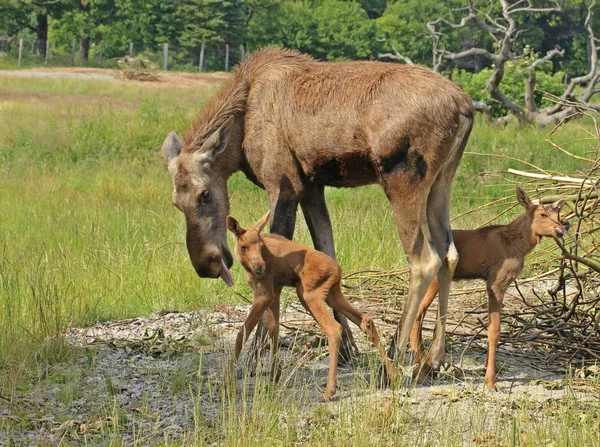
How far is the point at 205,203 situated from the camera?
7.39 meters

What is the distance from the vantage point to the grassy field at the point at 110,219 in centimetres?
781

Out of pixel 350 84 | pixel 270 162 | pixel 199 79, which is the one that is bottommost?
pixel 199 79

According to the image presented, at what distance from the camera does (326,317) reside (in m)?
6.21

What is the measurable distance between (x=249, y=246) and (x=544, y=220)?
1.97 m

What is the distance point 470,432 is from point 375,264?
462 centimetres

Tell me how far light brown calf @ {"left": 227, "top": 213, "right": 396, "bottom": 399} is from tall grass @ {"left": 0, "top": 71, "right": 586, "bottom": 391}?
5.35ft

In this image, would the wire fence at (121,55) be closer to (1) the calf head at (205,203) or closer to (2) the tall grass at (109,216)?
(2) the tall grass at (109,216)

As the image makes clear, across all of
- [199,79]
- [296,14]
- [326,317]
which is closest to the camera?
[326,317]

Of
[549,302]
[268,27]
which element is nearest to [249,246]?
[549,302]

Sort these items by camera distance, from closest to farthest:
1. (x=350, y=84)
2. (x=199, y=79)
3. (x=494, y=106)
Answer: (x=350, y=84) < (x=494, y=106) < (x=199, y=79)

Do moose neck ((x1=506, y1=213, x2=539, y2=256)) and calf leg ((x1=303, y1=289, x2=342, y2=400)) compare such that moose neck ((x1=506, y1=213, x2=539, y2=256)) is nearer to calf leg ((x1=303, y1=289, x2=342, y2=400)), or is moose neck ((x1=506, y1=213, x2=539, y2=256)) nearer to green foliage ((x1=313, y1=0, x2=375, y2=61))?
calf leg ((x1=303, y1=289, x2=342, y2=400))

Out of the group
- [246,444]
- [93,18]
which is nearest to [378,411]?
[246,444]

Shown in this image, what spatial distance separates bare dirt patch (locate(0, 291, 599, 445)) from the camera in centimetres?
569

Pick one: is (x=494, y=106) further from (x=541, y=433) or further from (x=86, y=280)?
(x=541, y=433)
